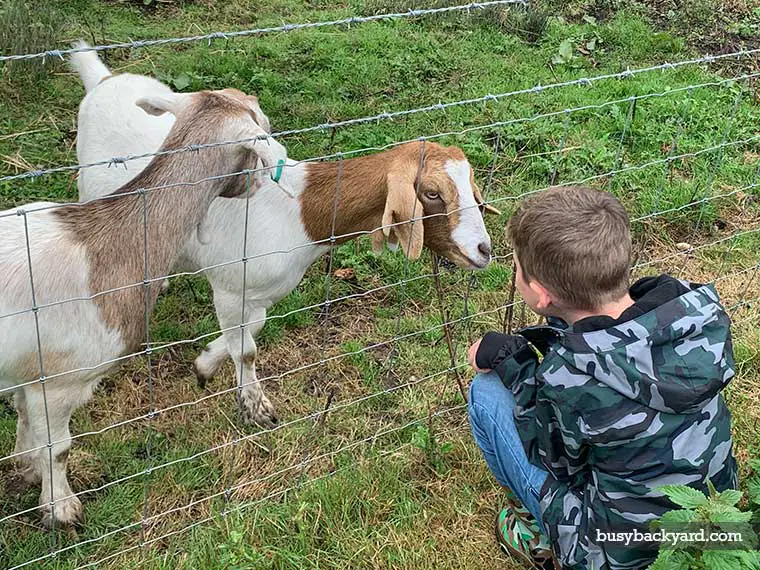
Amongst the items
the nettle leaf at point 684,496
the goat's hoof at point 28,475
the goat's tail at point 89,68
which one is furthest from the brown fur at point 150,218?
the nettle leaf at point 684,496

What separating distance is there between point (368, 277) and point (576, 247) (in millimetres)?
2402

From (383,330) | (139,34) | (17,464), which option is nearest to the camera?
(17,464)

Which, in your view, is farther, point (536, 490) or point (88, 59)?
point (88, 59)

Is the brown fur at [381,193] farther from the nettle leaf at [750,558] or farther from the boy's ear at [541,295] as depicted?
the nettle leaf at [750,558]

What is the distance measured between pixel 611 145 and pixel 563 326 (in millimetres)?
3584

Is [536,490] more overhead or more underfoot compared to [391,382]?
more overhead

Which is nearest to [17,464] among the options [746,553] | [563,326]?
[563,326]

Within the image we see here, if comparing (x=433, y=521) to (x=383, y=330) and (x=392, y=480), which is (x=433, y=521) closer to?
(x=392, y=480)

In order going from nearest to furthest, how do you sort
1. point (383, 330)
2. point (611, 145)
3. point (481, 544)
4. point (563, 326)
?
point (563, 326) < point (481, 544) < point (383, 330) < point (611, 145)

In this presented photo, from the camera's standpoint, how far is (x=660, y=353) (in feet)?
7.09

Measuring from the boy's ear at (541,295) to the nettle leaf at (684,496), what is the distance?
590 millimetres

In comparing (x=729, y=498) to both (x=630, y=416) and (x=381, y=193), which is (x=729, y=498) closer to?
(x=630, y=416)

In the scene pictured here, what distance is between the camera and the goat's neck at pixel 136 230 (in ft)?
9.64

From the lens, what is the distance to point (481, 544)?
9.77ft
